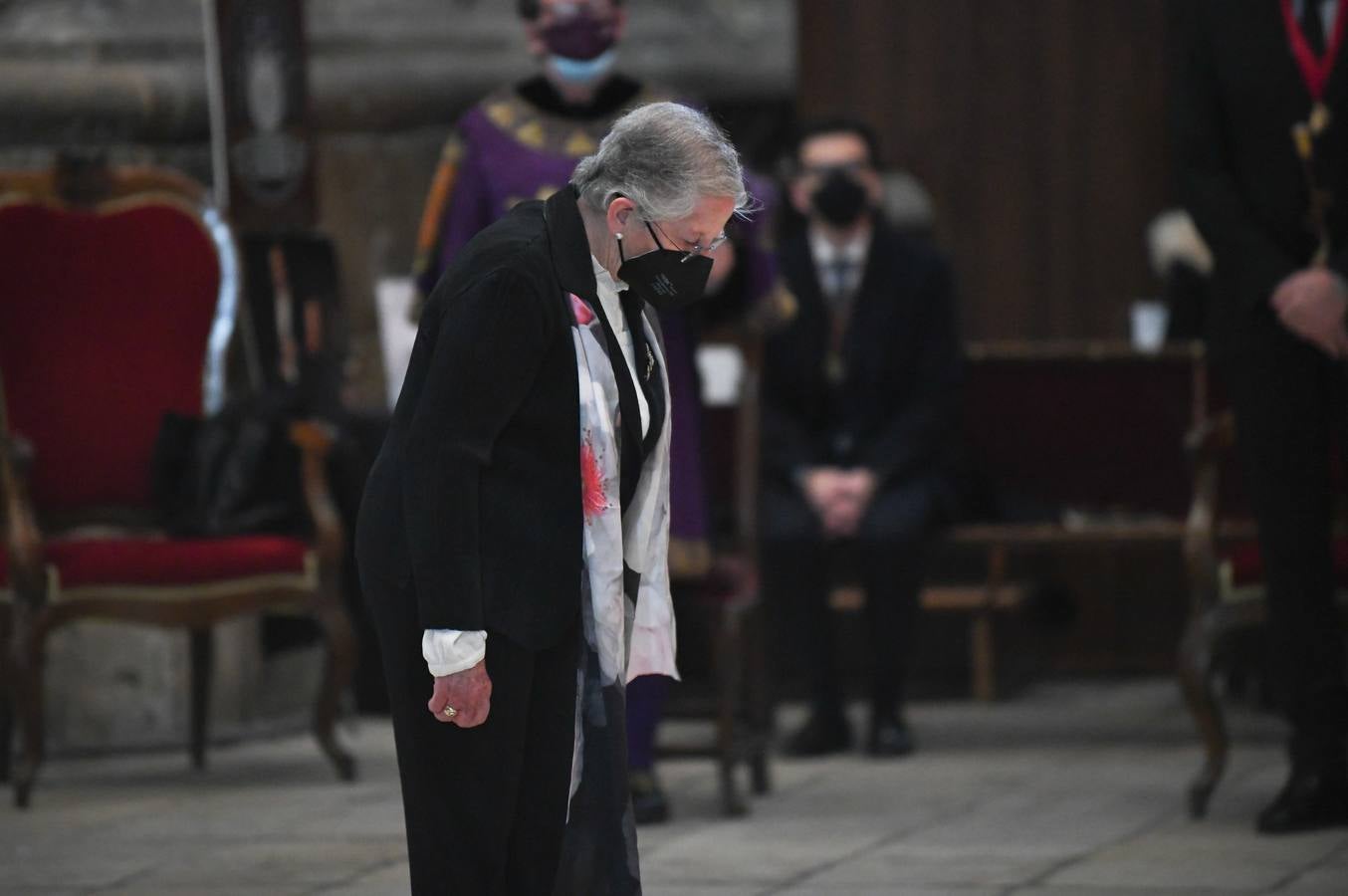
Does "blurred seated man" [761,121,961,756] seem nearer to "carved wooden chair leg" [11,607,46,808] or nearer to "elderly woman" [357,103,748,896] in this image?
"carved wooden chair leg" [11,607,46,808]

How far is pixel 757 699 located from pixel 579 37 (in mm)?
1799

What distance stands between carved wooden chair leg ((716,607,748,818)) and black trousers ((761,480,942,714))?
113 cm

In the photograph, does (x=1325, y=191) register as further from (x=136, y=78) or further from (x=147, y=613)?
(x=136, y=78)

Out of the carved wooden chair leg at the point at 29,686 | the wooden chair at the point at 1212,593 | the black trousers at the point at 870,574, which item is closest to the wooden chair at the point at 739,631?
the black trousers at the point at 870,574

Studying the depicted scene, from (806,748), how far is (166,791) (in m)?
1.83

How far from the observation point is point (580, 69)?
5859 millimetres

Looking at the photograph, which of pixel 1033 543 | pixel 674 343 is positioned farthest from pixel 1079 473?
pixel 674 343

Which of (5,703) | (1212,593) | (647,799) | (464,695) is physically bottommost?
(647,799)

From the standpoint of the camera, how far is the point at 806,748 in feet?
24.0

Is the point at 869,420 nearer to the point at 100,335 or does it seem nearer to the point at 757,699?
the point at 757,699

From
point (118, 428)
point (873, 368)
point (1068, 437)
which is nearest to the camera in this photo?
point (118, 428)

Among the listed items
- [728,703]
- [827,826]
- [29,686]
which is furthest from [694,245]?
[29,686]

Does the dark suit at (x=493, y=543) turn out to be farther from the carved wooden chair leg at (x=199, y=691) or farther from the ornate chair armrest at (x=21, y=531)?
the carved wooden chair leg at (x=199, y=691)

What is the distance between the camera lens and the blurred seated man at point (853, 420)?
7316mm
